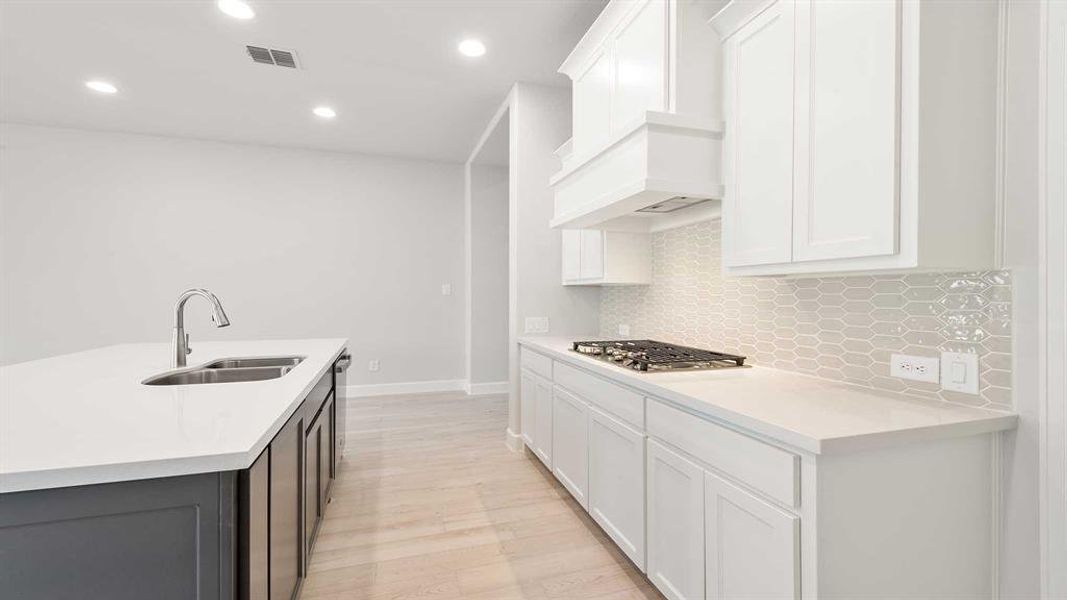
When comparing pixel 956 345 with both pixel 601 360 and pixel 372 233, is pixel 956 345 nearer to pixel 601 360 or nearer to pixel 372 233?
pixel 601 360

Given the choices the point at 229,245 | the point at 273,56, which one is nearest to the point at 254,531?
the point at 273,56

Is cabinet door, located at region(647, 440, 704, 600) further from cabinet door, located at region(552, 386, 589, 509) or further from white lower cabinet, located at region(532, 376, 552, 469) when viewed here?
white lower cabinet, located at region(532, 376, 552, 469)

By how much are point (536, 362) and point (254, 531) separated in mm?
2062

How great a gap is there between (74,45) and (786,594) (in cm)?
461

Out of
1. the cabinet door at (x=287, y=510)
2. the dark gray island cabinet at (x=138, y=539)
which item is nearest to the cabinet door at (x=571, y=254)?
the cabinet door at (x=287, y=510)

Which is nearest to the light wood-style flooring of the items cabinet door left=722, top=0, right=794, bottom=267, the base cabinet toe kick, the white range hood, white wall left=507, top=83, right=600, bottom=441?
the base cabinet toe kick

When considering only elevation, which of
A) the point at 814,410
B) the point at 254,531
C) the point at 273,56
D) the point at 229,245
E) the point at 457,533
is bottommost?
the point at 457,533

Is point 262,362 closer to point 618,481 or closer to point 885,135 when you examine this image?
point 618,481

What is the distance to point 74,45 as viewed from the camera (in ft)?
9.64

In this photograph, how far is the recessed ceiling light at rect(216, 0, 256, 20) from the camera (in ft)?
8.30

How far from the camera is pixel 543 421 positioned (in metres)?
2.88

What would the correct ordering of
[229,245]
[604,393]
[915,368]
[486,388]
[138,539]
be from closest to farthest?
[138,539] → [915,368] → [604,393] → [229,245] → [486,388]

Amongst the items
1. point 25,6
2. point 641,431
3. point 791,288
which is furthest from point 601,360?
point 25,6

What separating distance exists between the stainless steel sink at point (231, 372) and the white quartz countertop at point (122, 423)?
0.06m
